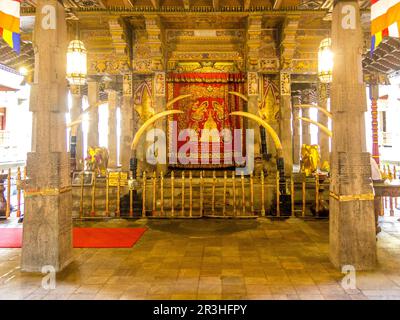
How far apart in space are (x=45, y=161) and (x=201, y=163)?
7057mm

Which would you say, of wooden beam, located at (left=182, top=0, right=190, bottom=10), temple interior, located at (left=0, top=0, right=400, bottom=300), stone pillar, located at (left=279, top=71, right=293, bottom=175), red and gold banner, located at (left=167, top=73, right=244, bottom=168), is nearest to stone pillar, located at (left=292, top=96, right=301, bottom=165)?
temple interior, located at (left=0, top=0, right=400, bottom=300)

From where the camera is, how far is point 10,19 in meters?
5.30

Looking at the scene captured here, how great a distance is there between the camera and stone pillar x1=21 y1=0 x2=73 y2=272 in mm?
4957

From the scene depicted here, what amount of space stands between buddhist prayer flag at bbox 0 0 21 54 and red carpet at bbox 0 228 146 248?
3806mm

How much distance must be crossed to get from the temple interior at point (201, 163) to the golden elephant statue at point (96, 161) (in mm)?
68

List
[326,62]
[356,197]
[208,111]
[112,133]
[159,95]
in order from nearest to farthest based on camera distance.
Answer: [356,197]
[326,62]
[159,95]
[208,111]
[112,133]

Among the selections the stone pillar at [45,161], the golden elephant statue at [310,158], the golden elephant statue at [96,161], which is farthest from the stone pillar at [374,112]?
the stone pillar at [45,161]

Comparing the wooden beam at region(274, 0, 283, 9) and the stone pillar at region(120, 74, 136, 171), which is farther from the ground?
the wooden beam at region(274, 0, 283, 9)

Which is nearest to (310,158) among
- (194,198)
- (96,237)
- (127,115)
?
(194,198)

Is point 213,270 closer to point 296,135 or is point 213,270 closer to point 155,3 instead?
point 155,3

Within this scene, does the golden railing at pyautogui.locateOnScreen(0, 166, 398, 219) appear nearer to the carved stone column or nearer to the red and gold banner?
the carved stone column

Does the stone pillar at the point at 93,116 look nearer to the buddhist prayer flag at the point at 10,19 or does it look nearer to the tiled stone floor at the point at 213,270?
the tiled stone floor at the point at 213,270

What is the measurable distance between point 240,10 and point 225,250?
7.45 meters

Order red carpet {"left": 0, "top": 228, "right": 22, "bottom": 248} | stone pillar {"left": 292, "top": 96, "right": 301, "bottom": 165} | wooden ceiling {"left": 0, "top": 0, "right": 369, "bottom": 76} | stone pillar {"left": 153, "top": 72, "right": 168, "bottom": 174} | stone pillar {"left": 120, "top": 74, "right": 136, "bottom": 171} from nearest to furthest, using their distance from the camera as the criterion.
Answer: red carpet {"left": 0, "top": 228, "right": 22, "bottom": 248} → wooden ceiling {"left": 0, "top": 0, "right": 369, "bottom": 76} → stone pillar {"left": 153, "top": 72, "right": 168, "bottom": 174} → stone pillar {"left": 120, "top": 74, "right": 136, "bottom": 171} → stone pillar {"left": 292, "top": 96, "right": 301, "bottom": 165}
